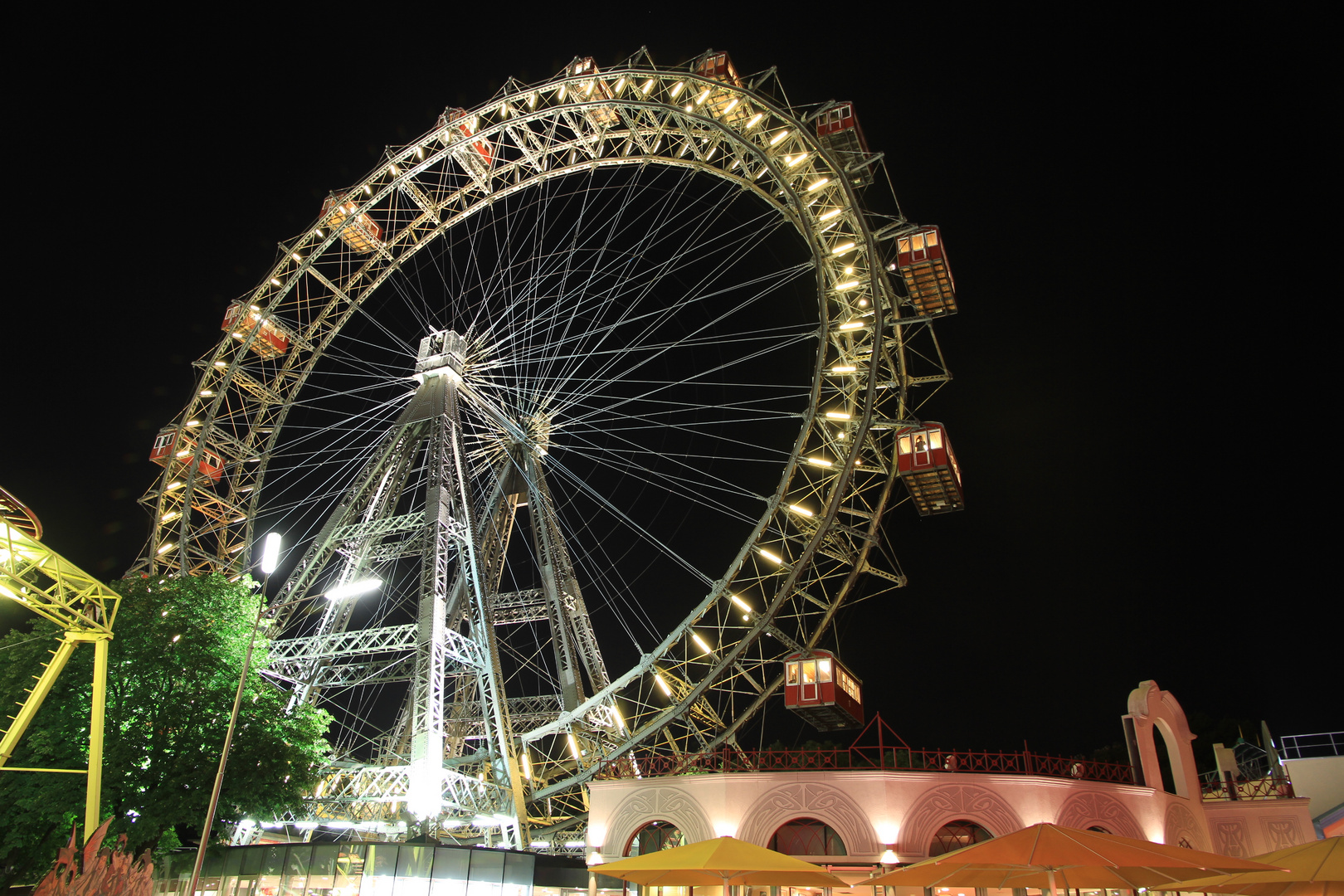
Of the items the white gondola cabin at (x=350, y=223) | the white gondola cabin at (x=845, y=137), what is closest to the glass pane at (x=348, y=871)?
the white gondola cabin at (x=845, y=137)

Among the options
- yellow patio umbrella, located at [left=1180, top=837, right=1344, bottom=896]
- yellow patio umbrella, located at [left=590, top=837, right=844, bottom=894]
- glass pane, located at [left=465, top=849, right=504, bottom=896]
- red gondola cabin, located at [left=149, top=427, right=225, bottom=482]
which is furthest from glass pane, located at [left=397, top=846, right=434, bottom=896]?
red gondola cabin, located at [left=149, top=427, right=225, bottom=482]

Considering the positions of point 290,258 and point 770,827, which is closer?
point 770,827

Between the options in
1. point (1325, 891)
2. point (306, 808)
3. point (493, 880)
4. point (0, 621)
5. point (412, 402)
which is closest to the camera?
point (1325, 891)

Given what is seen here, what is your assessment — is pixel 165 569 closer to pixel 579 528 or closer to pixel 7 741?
pixel 579 528

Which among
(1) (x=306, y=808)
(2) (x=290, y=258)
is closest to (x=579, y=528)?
(2) (x=290, y=258)

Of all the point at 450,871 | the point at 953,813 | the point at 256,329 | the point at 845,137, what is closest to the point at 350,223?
the point at 256,329

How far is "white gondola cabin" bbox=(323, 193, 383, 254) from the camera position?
31359 millimetres

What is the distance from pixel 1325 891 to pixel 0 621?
45.5 meters

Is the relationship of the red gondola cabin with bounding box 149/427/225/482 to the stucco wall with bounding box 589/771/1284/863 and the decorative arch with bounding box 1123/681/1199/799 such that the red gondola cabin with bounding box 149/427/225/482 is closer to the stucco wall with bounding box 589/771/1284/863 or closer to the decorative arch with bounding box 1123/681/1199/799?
the stucco wall with bounding box 589/771/1284/863

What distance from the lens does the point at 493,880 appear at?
17.4m

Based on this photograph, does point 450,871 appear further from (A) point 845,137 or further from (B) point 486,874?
(A) point 845,137

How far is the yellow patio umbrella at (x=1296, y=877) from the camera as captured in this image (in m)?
11.1

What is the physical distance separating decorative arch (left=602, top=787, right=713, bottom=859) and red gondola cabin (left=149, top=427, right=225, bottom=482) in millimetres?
20786

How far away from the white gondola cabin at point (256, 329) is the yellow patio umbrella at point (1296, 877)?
31.2m
